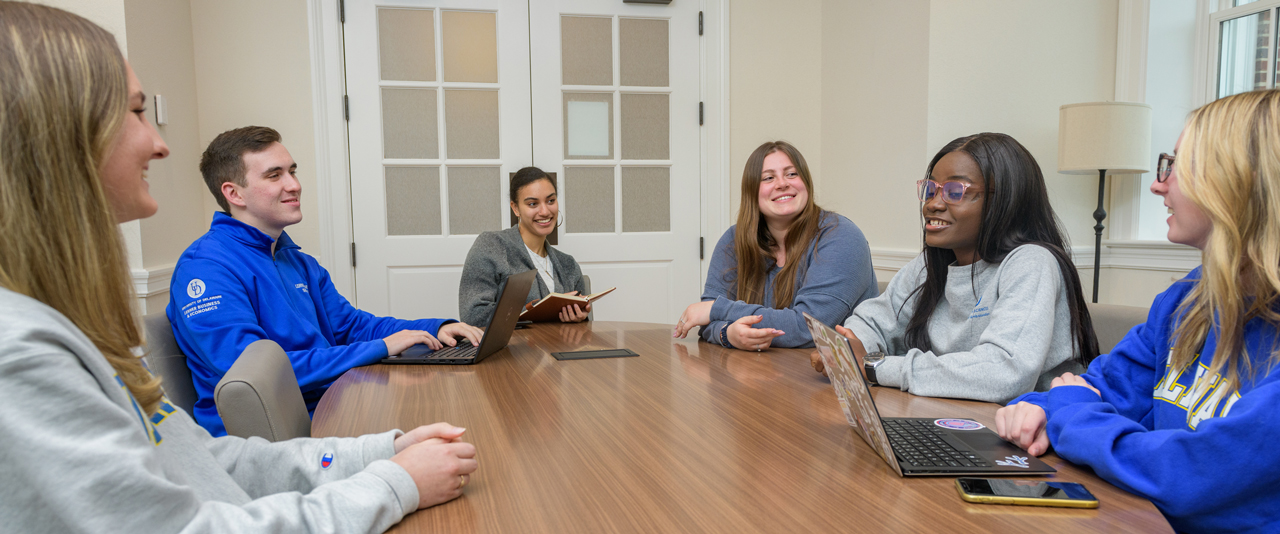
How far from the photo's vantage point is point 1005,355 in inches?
51.1

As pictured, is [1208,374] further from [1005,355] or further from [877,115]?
[877,115]

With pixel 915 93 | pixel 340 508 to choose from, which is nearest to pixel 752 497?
pixel 340 508

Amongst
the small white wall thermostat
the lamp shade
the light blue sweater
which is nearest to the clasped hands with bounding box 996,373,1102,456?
the light blue sweater

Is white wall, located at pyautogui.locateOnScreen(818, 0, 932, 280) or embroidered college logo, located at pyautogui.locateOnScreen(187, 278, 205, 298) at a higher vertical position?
white wall, located at pyautogui.locateOnScreen(818, 0, 932, 280)

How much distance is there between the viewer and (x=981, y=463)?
0.91m

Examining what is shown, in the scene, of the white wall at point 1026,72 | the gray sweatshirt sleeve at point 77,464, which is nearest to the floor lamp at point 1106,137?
the white wall at point 1026,72

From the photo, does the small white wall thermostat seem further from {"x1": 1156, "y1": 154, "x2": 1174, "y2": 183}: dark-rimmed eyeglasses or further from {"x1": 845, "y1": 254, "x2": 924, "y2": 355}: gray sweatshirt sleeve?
{"x1": 1156, "y1": 154, "x2": 1174, "y2": 183}: dark-rimmed eyeglasses

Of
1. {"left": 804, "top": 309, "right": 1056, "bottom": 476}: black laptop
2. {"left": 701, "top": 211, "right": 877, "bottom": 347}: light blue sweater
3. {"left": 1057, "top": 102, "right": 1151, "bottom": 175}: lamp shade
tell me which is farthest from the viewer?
{"left": 1057, "top": 102, "right": 1151, "bottom": 175}: lamp shade

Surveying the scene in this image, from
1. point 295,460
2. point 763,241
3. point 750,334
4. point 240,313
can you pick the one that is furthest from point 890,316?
point 240,313

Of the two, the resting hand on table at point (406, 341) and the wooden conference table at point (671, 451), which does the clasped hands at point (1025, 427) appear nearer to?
the wooden conference table at point (671, 451)

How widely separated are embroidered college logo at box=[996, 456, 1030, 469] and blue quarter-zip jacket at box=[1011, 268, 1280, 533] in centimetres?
6

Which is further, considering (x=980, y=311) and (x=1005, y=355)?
(x=980, y=311)

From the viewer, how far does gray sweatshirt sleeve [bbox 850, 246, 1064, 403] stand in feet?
4.22

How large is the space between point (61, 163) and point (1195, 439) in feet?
3.93
